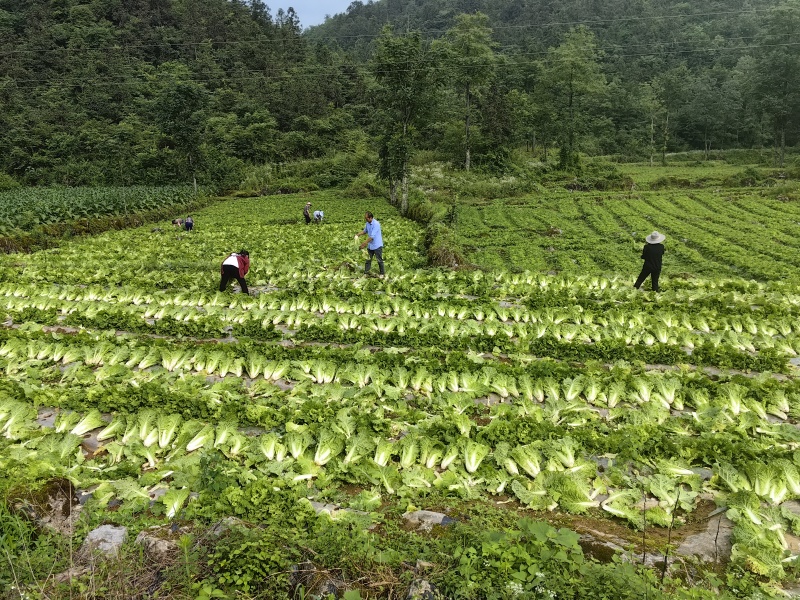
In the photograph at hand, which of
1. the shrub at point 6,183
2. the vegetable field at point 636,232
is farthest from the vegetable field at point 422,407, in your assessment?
the shrub at point 6,183

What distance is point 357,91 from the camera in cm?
7594

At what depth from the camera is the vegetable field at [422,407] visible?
4004 millimetres

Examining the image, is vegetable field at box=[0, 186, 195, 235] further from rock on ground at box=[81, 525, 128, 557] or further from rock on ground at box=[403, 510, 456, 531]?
rock on ground at box=[403, 510, 456, 531]

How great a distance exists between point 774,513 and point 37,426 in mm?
7735

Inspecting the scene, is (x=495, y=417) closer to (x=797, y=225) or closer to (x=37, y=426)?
(x=37, y=426)

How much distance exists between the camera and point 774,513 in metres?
3.92

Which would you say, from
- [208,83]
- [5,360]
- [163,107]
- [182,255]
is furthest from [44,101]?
[5,360]

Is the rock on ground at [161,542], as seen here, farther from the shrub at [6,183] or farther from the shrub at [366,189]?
the shrub at [6,183]

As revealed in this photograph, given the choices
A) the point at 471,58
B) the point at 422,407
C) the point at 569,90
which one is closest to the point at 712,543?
the point at 422,407

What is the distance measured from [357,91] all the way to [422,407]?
78.5 m

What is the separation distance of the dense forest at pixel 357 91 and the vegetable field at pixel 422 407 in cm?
2094

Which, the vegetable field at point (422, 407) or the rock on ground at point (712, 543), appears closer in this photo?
the rock on ground at point (712, 543)

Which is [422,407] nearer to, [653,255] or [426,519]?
[426,519]

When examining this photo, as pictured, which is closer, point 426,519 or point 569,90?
point 426,519
